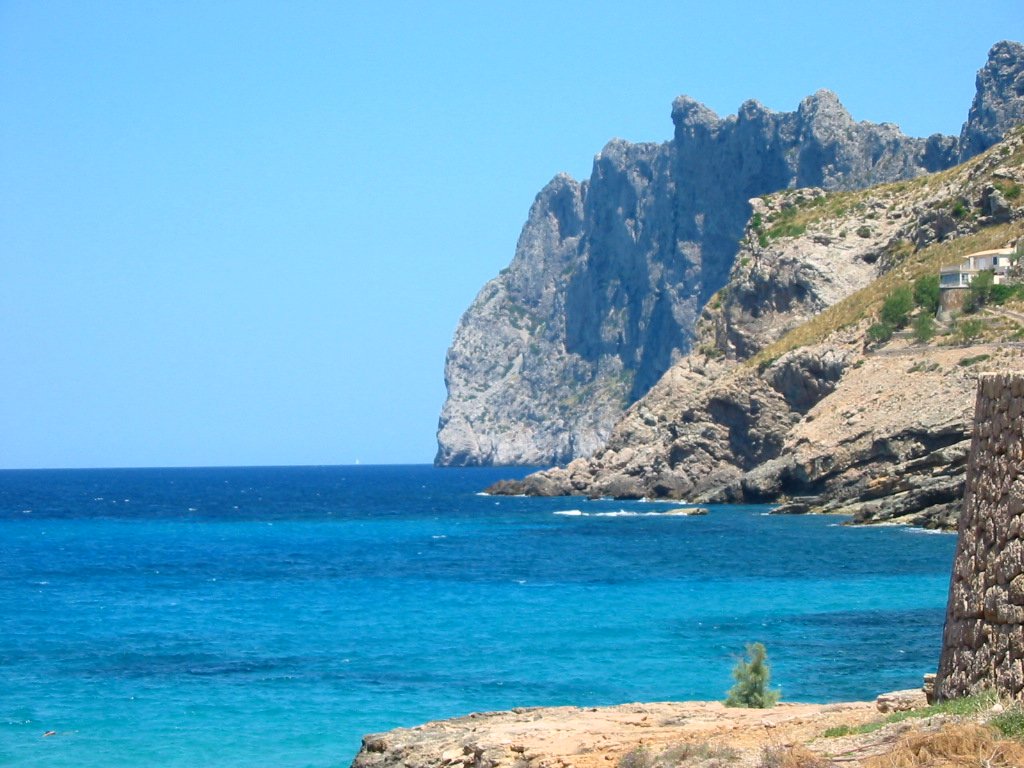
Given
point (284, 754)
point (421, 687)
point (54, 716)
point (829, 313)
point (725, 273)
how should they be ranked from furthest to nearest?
point (725, 273), point (829, 313), point (421, 687), point (54, 716), point (284, 754)

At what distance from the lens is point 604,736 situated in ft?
47.4

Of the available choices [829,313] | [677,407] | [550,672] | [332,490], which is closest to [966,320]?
[829,313]

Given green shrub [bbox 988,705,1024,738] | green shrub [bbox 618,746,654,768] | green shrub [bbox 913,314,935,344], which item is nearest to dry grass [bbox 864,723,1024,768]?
green shrub [bbox 988,705,1024,738]

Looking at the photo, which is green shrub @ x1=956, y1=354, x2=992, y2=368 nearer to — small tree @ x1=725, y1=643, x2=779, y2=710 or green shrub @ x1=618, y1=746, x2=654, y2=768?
small tree @ x1=725, y1=643, x2=779, y2=710

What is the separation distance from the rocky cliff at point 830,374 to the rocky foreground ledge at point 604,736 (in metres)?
46.2

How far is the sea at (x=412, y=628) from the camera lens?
24.5 m

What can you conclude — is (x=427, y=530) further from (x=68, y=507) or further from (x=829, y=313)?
(x=68, y=507)

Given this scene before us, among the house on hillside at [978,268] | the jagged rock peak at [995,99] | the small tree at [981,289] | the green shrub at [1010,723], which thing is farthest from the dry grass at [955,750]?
the jagged rock peak at [995,99]

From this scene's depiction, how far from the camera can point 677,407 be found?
99.8m

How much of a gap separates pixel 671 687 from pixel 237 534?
54.4 metres

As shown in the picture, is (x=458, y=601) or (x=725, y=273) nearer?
(x=458, y=601)

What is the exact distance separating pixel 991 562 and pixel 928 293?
72957 mm

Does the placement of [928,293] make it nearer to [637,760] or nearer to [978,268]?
[978,268]

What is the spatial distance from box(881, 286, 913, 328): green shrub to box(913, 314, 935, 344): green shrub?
2114mm
